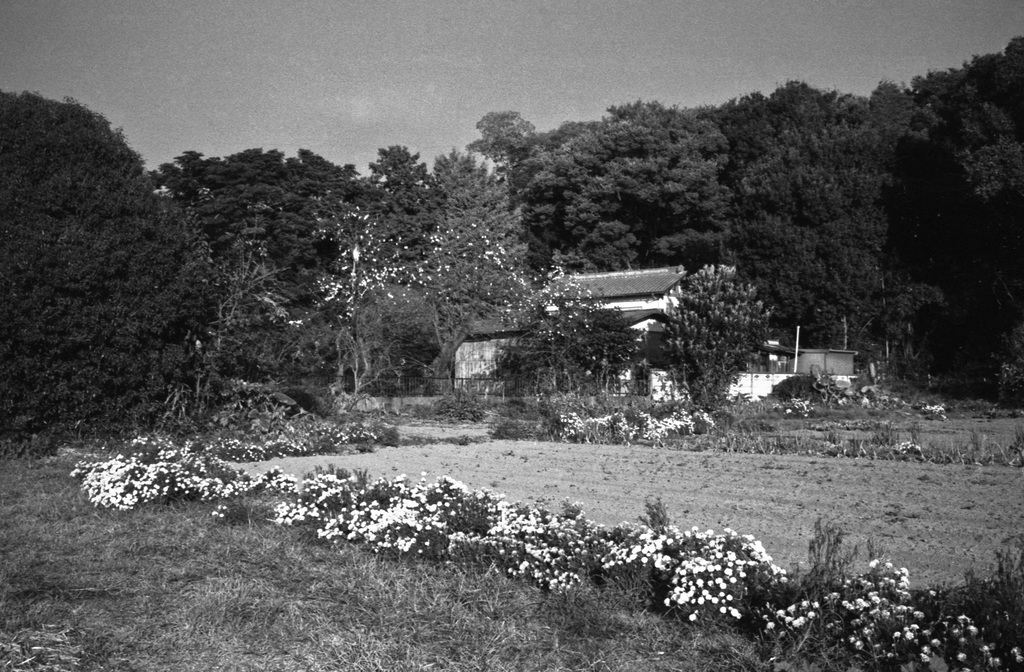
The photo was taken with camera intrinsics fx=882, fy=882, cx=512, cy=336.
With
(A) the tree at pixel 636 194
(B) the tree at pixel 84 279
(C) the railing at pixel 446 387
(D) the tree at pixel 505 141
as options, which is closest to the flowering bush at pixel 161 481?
(B) the tree at pixel 84 279

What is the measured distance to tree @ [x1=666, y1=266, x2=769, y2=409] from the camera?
65.1ft

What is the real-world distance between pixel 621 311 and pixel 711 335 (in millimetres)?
6468

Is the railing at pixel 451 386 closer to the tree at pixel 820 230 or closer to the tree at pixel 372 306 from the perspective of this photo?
the tree at pixel 372 306

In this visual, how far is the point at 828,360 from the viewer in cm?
3303

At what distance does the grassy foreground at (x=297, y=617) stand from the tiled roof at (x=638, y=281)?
2826 cm

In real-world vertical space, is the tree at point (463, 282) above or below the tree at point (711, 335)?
above

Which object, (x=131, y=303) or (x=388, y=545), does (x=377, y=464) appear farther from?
(x=388, y=545)

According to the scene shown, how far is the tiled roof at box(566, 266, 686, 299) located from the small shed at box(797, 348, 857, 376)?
18.8 ft

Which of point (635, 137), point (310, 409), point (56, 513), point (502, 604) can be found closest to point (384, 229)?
point (310, 409)

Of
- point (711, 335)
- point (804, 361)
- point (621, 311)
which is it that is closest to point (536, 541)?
point (711, 335)

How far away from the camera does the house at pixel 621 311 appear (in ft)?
92.8

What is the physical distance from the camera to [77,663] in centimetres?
396

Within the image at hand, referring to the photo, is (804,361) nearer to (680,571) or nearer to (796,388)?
(796,388)

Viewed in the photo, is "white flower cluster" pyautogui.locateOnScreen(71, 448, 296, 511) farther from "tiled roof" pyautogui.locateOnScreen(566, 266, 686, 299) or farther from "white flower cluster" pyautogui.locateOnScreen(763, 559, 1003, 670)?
"tiled roof" pyautogui.locateOnScreen(566, 266, 686, 299)
